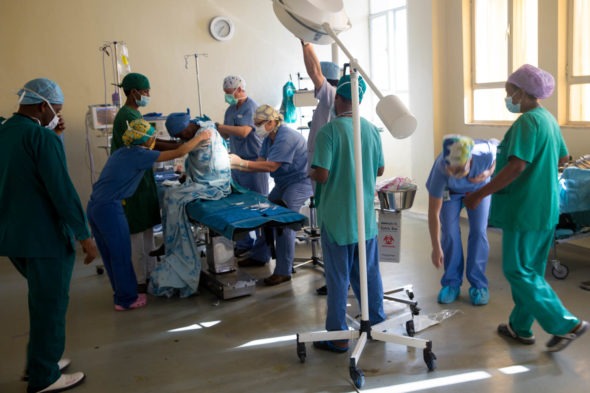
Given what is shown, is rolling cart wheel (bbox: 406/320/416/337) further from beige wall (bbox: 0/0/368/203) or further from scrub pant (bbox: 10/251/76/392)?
beige wall (bbox: 0/0/368/203)

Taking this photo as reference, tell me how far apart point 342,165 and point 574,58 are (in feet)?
10.9

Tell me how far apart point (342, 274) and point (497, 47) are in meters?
4.05

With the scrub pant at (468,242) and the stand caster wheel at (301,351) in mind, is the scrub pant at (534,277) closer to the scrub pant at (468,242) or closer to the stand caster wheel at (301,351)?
the scrub pant at (468,242)

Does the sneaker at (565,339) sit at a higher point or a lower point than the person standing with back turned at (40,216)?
lower

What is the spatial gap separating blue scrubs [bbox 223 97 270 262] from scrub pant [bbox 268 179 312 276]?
22.1 inches

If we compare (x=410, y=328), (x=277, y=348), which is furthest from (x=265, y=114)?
(x=410, y=328)

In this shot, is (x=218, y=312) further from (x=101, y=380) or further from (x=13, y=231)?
(x=13, y=231)

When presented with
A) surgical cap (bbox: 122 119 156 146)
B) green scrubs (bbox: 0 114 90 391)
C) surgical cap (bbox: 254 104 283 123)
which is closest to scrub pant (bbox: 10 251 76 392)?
green scrubs (bbox: 0 114 90 391)

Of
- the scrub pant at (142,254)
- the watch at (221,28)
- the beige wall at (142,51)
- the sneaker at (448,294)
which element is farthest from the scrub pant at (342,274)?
the watch at (221,28)

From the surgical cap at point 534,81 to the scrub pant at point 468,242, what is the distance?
3.40 feet

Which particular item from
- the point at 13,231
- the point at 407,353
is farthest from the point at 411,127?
the point at 13,231

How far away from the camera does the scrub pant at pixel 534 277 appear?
10.4 feet

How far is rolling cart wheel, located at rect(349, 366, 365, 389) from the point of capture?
302 centimetres

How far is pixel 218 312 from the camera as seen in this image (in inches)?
169
